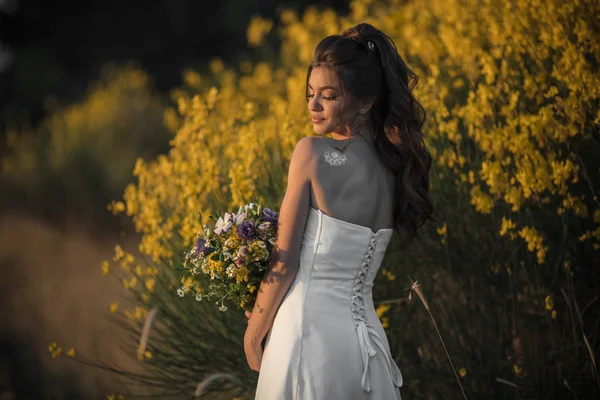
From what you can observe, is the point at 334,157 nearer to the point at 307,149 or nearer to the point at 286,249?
the point at 307,149

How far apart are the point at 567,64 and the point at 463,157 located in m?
0.58

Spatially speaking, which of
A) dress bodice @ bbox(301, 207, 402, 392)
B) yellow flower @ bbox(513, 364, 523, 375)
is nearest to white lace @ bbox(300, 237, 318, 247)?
dress bodice @ bbox(301, 207, 402, 392)

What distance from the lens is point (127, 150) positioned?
375 inches

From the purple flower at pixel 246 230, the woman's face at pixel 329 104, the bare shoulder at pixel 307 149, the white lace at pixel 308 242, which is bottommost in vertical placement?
the white lace at pixel 308 242

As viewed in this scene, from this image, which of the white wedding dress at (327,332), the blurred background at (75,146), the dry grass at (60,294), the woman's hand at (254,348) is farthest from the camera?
the blurred background at (75,146)

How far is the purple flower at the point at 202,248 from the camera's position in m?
2.47

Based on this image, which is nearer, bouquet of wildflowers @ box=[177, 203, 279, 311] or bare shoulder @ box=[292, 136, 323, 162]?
bare shoulder @ box=[292, 136, 323, 162]

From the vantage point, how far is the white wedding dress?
7.36ft

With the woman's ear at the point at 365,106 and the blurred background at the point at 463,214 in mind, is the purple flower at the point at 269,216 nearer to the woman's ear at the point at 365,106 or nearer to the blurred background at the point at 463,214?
the woman's ear at the point at 365,106

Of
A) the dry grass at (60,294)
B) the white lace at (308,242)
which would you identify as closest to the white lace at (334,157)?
the white lace at (308,242)

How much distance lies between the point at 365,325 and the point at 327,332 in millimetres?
139

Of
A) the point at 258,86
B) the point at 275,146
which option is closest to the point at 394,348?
the point at 275,146

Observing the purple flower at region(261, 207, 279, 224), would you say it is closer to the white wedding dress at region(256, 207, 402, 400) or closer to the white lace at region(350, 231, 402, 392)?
the white wedding dress at region(256, 207, 402, 400)

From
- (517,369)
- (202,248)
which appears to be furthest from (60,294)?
(202,248)
